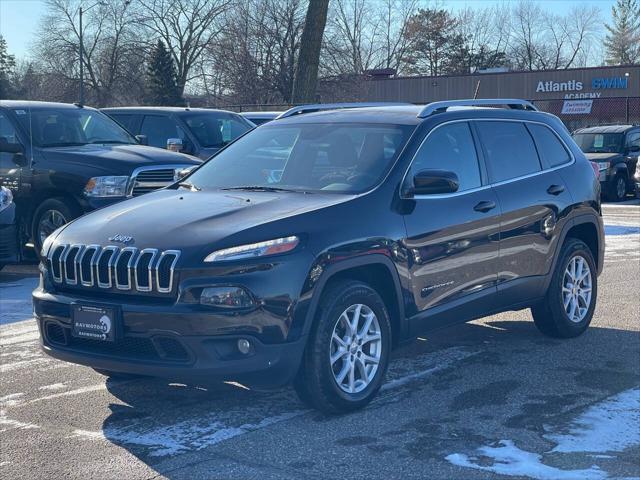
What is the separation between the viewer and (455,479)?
14.6 feet

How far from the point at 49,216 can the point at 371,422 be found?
670cm

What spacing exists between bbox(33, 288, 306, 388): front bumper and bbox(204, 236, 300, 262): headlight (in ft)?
1.04

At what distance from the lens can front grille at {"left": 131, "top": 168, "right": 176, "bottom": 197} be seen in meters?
10.9

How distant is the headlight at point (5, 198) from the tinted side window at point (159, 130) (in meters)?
4.49

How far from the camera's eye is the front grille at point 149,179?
35.6ft

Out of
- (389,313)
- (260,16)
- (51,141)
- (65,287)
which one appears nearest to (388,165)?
(389,313)

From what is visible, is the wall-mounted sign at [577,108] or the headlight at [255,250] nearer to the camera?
the headlight at [255,250]

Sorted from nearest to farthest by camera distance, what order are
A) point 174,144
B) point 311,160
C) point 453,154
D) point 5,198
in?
point 311,160, point 453,154, point 5,198, point 174,144

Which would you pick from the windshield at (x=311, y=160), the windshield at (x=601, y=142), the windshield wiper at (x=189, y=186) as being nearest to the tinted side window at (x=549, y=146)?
the windshield at (x=311, y=160)

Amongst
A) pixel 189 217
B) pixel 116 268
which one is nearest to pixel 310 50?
pixel 189 217

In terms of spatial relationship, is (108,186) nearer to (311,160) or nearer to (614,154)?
(311,160)

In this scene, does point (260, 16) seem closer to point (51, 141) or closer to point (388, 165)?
point (51, 141)

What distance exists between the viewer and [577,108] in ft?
151

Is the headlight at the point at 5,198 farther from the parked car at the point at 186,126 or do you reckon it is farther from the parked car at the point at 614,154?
the parked car at the point at 614,154
